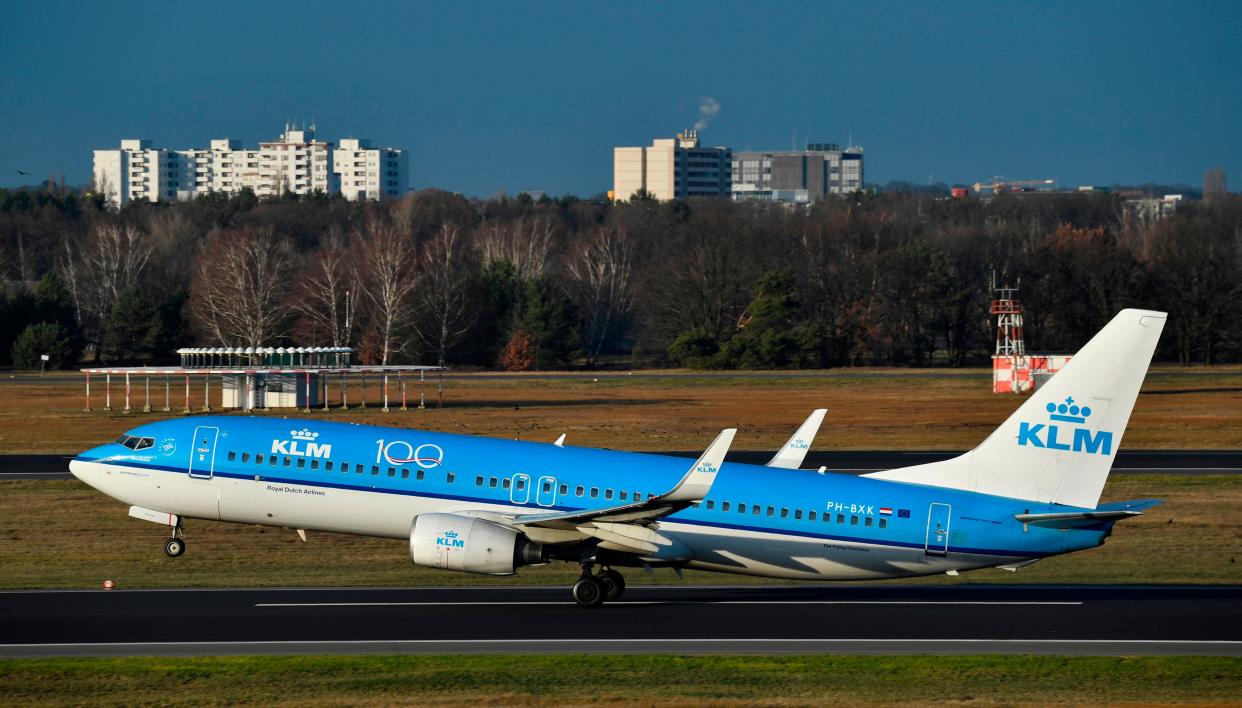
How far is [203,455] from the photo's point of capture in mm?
33094

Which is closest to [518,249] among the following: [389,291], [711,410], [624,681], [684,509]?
[389,291]

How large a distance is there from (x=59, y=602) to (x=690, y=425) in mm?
49742

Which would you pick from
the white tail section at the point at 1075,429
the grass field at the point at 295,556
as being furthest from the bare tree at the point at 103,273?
the white tail section at the point at 1075,429

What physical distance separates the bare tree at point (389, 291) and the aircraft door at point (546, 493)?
103 m

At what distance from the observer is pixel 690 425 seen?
79.3 m

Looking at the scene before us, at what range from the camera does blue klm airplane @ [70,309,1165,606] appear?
30.4m

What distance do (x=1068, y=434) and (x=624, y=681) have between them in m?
11.6

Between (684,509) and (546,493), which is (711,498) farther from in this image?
(546,493)

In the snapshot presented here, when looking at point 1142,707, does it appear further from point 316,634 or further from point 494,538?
point 316,634

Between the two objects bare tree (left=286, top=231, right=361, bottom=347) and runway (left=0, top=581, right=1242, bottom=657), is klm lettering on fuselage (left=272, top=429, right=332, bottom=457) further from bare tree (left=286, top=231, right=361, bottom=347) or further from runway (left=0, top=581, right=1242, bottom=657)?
bare tree (left=286, top=231, right=361, bottom=347)

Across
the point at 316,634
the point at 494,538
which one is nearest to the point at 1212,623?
the point at 494,538

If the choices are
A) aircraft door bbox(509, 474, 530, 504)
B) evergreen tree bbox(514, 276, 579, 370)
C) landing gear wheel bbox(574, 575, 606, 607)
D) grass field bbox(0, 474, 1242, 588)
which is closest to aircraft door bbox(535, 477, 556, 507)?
aircraft door bbox(509, 474, 530, 504)

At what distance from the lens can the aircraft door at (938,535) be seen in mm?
31375

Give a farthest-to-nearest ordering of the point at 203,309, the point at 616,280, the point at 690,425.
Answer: the point at 616,280
the point at 203,309
the point at 690,425
